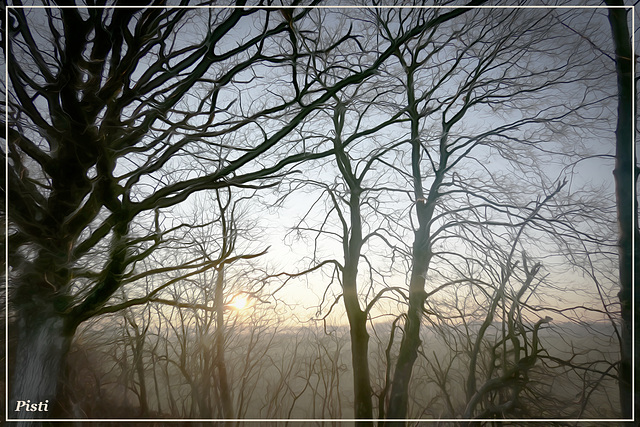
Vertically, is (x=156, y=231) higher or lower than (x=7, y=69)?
lower

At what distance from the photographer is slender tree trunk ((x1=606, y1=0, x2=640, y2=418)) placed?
1813 millimetres

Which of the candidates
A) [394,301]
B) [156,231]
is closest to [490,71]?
[394,301]

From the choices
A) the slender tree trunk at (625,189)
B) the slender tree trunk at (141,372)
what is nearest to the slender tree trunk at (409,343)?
the slender tree trunk at (625,189)

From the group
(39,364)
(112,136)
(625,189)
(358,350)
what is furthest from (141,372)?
(625,189)

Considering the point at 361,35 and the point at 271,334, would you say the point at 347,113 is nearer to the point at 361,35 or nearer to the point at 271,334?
the point at 361,35

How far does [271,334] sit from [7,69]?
219 cm

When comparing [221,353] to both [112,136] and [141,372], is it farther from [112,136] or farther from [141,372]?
[112,136]

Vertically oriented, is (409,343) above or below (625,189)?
below

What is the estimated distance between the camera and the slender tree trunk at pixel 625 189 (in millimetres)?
1813

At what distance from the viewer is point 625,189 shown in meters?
1.88

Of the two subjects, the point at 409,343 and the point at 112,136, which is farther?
the point at 112,136

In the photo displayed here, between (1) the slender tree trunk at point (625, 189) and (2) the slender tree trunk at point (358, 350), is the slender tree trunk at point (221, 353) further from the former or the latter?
(1) the slender tree trunk at point (625, 189)

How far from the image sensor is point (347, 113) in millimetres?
2025

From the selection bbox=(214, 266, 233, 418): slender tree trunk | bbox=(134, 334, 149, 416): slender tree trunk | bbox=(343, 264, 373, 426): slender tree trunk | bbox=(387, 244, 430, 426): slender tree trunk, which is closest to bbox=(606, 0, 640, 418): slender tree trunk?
bbox=(387, 244, 430, 426): slender tree trunk
